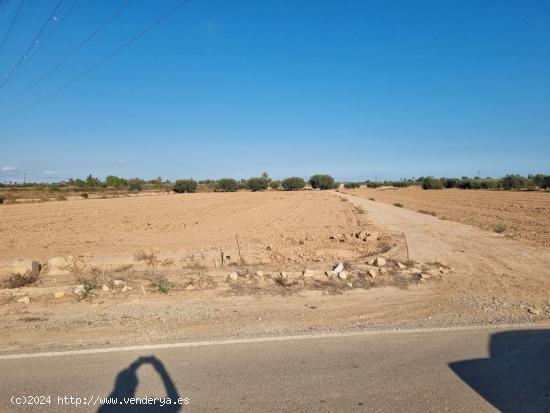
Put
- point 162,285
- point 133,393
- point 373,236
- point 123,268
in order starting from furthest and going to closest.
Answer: point 373,236 < point 123,268 < point 162,285 < point 133,393

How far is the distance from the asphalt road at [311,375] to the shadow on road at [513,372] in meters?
0.01

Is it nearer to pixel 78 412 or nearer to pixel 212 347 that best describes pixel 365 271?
pixel 212 347

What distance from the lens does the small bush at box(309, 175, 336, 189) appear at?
152 m

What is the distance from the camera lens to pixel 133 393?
13.1 feet

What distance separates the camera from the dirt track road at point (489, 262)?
8008mm

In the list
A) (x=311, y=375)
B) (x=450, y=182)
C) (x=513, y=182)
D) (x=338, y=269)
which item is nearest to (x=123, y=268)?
(x=338, y=269)

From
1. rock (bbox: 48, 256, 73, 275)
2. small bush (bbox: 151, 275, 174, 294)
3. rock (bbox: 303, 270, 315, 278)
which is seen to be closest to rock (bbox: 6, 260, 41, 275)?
rock (bbox: 48, 256, 73, 275)

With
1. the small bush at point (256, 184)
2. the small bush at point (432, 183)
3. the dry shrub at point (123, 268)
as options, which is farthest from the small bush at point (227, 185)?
the dry shrub at point (123, 268)

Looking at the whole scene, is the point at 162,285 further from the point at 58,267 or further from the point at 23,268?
the point at 23,268

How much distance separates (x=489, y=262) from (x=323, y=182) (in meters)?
142

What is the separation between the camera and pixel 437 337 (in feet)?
17.7

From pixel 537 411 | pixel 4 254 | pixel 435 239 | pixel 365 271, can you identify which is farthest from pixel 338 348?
pixel 4 254

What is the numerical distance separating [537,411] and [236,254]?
892 cm

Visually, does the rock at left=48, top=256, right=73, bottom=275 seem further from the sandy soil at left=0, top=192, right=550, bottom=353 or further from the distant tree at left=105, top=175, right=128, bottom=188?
the distant tree at left=105, top=175, right=128, bottom=188
